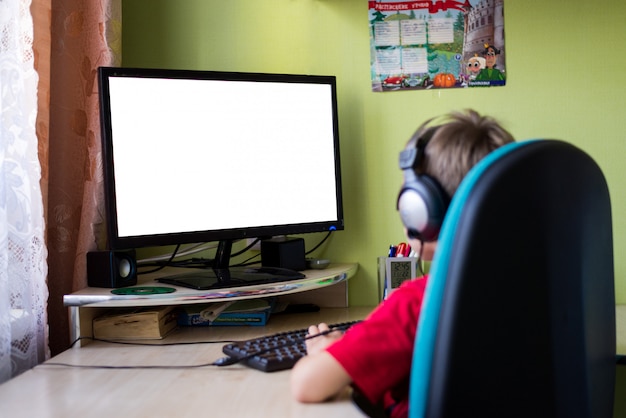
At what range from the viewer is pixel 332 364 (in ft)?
3.03

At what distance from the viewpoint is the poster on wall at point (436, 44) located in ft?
5.78

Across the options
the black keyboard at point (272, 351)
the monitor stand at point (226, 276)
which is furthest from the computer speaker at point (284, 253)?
the black keyboard at point (272, 351)

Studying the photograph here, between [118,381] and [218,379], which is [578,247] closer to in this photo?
[218,379]

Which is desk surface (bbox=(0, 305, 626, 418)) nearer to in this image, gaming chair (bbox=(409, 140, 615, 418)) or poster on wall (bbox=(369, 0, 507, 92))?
gaming chair (bbox=(409, 140, 615, 418))

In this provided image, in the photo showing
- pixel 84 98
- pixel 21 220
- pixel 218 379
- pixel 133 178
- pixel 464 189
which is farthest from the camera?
pixel 84 98

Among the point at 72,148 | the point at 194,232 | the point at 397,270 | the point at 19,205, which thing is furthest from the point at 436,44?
the point at 19,205

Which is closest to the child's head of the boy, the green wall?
the boy

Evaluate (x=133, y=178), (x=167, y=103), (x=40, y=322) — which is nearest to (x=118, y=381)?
(x=40, y=322)

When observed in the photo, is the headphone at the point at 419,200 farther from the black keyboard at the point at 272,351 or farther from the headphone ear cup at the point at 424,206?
the black keyboard at the point at 272,351

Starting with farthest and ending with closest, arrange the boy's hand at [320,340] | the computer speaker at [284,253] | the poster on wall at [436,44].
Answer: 1. the poster on wall at [436,44]
2. the computer speaker at [284,253]
3. the boy's hand at [320,340]

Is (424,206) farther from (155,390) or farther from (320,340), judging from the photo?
(155,390)

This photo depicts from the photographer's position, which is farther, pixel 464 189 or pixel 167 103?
pixel 167 103

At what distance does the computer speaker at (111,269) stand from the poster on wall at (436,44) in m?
0.75

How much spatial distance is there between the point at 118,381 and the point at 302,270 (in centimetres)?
64
